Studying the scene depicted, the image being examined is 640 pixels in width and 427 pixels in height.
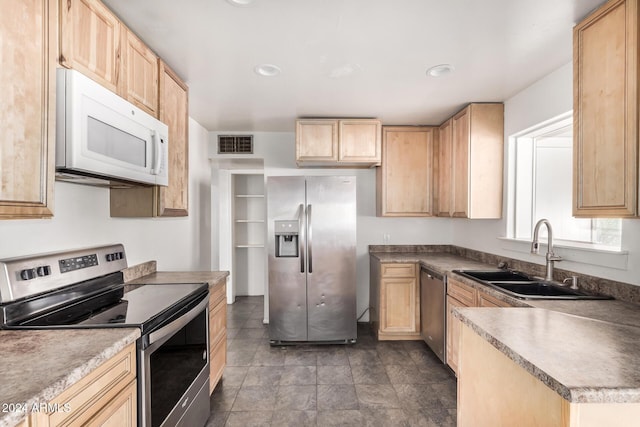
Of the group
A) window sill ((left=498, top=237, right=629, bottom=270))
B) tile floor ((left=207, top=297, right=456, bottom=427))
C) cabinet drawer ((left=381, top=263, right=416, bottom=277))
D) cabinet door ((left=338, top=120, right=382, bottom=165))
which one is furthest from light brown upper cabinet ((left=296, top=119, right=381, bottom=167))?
tile floor ((left=207, top=297, right=456, bottom=427))

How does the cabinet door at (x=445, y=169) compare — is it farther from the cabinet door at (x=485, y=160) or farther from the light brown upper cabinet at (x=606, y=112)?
the light brown upper cabinet at (x=606, y=112)

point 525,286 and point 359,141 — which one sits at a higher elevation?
point 359,141

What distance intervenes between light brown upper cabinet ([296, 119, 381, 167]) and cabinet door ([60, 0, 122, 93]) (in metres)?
1.82

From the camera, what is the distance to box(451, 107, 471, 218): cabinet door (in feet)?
9.36

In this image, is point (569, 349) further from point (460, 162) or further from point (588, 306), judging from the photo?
point (460, 162)

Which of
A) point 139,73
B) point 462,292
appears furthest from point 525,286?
Result: point 139,73

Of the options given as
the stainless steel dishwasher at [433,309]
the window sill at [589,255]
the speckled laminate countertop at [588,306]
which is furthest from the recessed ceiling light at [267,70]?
the window sill at [589,255]

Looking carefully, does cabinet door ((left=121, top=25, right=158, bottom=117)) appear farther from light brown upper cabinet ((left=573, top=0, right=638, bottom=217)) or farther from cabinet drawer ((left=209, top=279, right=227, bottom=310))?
light brown upper cabinet ((left=573, top=0, right=638, bottom=217))

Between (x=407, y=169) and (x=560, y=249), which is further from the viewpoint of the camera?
(x=407, y=169)

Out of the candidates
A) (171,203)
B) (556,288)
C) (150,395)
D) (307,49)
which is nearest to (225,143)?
(171,203)

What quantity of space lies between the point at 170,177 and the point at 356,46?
1.45 metres

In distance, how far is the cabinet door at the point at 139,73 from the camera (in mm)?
1619

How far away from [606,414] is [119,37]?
94.9 inches

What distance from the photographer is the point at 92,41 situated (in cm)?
138
